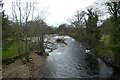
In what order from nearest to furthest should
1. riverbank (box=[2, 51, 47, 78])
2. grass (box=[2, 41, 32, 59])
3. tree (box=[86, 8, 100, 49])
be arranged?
riverbank (box=[2, 51, 47, 78]) → grass (box=[2, 41, 32, 59]) → tree (box=[86, 8, 100, 49])

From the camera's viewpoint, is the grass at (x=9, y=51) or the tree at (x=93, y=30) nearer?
the grass at (x=9, y=51)

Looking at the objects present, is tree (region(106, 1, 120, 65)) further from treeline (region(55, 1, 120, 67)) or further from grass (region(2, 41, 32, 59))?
grass (region(2, 41, 32, 59))

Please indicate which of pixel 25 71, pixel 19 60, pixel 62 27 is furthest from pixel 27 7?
pixel 62 27

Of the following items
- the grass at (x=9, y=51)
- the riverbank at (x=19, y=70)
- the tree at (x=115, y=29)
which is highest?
the tree at (x=115, y=29)

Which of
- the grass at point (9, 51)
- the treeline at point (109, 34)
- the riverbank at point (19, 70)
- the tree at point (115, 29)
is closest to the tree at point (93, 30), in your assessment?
the treeline at point (109, 34)

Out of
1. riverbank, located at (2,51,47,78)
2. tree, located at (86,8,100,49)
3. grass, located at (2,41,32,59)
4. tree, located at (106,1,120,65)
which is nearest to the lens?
riverbank, located at (2,51,47,78)

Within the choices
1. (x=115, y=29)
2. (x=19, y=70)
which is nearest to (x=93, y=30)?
(x=115, y=29)

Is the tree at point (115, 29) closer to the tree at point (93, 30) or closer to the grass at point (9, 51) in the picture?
the tree at point (93, 30)

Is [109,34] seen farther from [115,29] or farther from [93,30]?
[93,30]

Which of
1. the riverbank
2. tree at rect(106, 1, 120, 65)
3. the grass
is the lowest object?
the riverbank

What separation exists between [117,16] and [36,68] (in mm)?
12915

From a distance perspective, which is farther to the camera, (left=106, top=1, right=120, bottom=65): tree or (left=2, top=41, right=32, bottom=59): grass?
(left=2, top=41, right=32, bottom=59): grass

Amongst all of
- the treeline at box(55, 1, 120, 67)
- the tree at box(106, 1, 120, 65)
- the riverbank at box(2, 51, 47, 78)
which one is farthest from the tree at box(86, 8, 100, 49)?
the riverbank at box(2, 51, 47, 78)

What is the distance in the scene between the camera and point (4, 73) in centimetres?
2116
